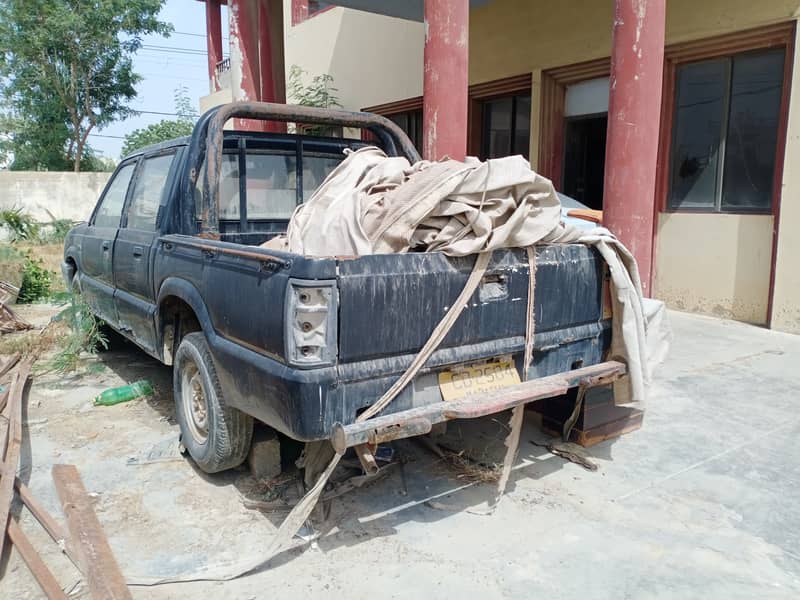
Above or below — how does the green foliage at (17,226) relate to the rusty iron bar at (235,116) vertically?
below

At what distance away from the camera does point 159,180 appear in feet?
15.1

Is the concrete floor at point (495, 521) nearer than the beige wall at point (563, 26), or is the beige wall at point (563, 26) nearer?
the concrete floor at point (495, 521)

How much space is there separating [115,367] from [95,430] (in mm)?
1690

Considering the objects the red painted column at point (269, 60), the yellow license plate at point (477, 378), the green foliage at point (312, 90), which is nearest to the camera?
the yellow license plate at point (477, 378)

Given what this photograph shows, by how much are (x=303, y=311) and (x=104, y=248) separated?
341cm

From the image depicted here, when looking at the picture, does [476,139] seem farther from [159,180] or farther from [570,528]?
[570,528]

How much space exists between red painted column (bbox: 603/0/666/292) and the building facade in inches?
0.5

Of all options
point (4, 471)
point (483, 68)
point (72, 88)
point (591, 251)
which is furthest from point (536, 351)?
point (72, 88)

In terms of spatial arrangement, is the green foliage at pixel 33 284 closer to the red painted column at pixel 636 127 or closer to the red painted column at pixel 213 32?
the red painted column at pixel 636 127

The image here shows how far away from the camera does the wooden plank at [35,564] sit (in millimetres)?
2511

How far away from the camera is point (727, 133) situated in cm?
775

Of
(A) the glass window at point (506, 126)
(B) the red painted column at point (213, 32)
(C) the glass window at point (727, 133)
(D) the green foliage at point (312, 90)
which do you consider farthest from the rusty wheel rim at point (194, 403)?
(B) the red painted column at point (213, 32)

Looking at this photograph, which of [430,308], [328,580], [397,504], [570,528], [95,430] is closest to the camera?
[328,580]

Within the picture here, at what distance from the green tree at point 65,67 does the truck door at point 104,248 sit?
64.6 feet
